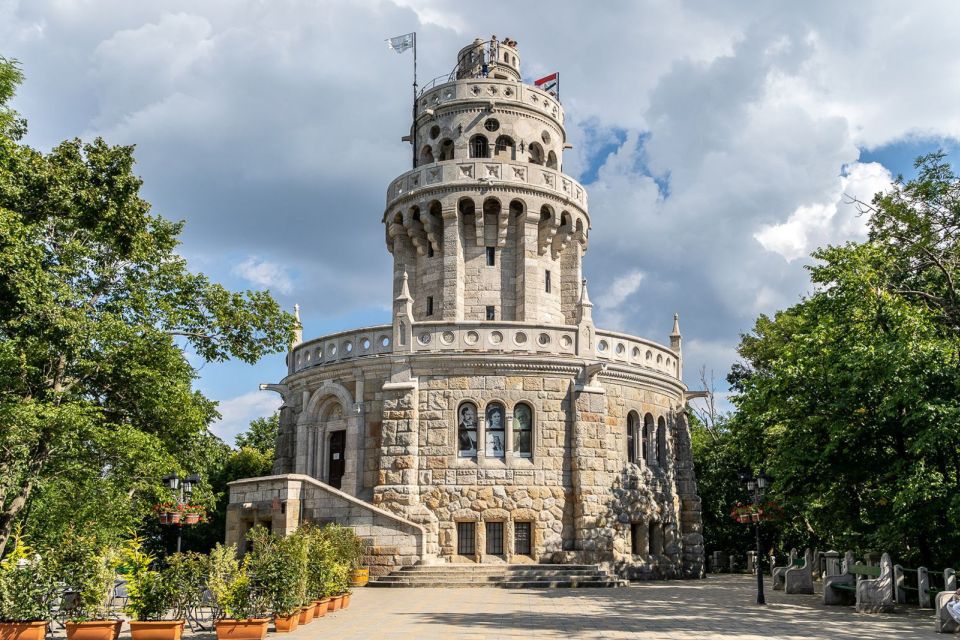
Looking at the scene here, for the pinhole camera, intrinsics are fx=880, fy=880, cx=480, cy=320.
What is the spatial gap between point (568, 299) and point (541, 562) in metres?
11.6

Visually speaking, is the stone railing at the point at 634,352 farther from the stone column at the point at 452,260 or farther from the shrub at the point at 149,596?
the shrub at the point at 149,596

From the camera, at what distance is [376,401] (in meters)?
28.0

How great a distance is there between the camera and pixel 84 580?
43.3 ft

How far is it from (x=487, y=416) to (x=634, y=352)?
19.6 ft

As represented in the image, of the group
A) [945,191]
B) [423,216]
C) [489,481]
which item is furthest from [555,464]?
[945,191]

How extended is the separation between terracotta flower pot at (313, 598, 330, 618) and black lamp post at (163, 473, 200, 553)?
4.24m

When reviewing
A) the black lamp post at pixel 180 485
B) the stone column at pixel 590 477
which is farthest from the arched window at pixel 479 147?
the black lamp post at pixel 180 485

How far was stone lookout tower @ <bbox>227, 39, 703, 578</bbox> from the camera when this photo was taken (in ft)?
85.9

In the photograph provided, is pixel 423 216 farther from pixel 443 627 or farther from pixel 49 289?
pixel 443 627

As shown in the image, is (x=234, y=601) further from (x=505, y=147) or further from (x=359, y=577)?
(x=505, y=147)

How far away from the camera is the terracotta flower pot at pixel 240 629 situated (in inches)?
524

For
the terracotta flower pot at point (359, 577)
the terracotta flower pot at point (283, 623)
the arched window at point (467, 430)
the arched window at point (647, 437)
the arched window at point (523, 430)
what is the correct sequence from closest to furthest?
the terracotta flower pot at point (283, 623)
the terracotta flower pot at point (359, 577)
the arched window at point (467, 430)
the arched window at point (523, 430)
the arched window at point (647, 437)

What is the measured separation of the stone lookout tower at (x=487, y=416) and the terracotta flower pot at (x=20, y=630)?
12.6 meters

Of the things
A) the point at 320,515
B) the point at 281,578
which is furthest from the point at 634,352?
the point at 281,578
